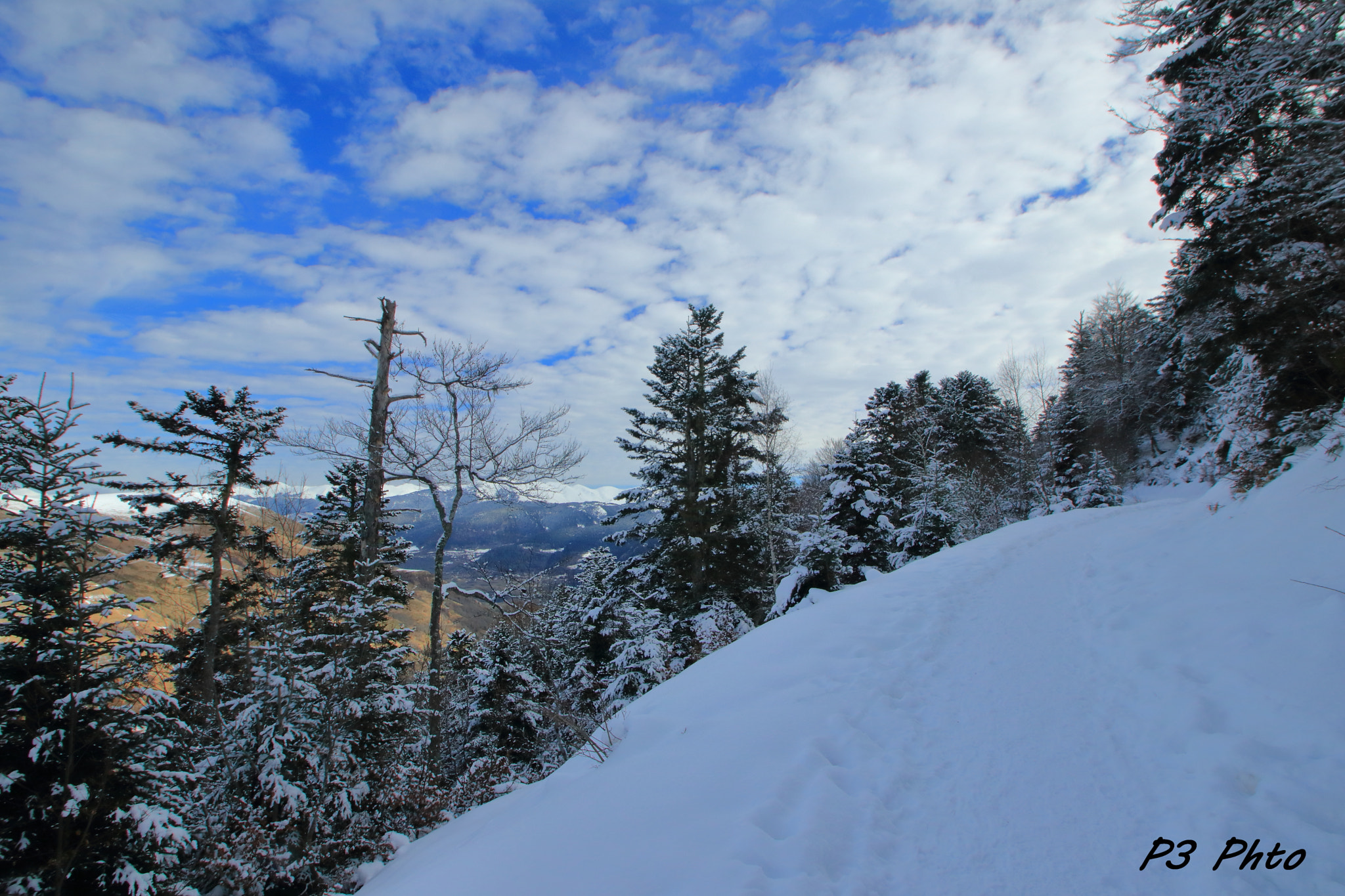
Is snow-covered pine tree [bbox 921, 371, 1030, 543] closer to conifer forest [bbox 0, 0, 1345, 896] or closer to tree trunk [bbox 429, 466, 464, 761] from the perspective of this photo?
conifer forest [bbox 0, 0, 1345, 896]

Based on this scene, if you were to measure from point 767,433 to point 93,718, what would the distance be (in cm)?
1636

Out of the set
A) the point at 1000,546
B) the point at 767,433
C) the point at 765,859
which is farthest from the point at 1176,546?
the point at 767,433

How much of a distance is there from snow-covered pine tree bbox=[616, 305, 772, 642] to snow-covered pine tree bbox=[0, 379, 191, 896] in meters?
11.4

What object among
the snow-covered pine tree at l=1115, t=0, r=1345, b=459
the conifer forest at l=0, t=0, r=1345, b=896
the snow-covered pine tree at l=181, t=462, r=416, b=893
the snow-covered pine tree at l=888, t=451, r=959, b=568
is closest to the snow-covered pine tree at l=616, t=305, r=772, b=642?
the conifer forest at l=0, t=0, r=1345, b=896

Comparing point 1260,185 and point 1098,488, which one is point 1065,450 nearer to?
point 1098,488

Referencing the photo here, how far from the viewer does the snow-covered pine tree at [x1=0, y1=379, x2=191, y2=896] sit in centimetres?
587

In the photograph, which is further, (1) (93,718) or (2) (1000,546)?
(2) (1000,546)

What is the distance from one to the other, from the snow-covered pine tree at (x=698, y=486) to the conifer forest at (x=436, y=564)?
0.32ft

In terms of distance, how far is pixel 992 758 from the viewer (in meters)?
3.82

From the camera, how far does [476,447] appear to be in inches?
493

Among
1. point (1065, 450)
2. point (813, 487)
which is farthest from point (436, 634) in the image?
point (1065, 450)

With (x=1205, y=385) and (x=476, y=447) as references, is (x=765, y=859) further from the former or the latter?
(x=1205, y=385)

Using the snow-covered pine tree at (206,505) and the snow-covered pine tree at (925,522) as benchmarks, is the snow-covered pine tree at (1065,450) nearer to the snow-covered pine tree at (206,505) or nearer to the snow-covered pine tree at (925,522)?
the snow-covered pine tree at (925,522)

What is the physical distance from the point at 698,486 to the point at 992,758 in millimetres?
13054
